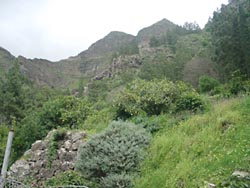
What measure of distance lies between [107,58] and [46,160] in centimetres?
9663

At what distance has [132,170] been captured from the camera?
9578mm

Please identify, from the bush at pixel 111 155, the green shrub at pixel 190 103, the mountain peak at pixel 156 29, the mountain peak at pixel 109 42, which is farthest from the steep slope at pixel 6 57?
the bush at pixel 111 155

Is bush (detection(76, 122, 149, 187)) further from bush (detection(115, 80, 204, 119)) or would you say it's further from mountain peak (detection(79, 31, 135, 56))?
mountain peak (detection(79, 31, 135, 56))

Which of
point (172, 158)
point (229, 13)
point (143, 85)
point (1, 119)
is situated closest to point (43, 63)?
point (1, 119)

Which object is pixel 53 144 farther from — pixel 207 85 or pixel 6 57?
pixel 6 57

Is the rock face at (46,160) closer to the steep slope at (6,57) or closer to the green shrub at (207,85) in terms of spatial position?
the green shrub at (207,85)

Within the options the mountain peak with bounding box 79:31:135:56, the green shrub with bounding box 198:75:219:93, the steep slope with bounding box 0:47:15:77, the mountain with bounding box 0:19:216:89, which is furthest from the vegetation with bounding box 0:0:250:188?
the mountain peak with bounding box 79:31:135:56

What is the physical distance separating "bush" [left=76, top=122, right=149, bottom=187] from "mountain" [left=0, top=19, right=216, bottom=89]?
90.4 ft

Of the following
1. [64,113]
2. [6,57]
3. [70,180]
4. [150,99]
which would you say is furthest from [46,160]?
[6,57]

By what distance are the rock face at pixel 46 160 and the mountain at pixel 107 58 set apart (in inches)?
999

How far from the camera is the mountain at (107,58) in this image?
58188mm

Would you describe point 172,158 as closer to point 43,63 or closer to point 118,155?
point 118,155

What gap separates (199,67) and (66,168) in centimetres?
2360

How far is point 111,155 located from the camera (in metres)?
9.77
